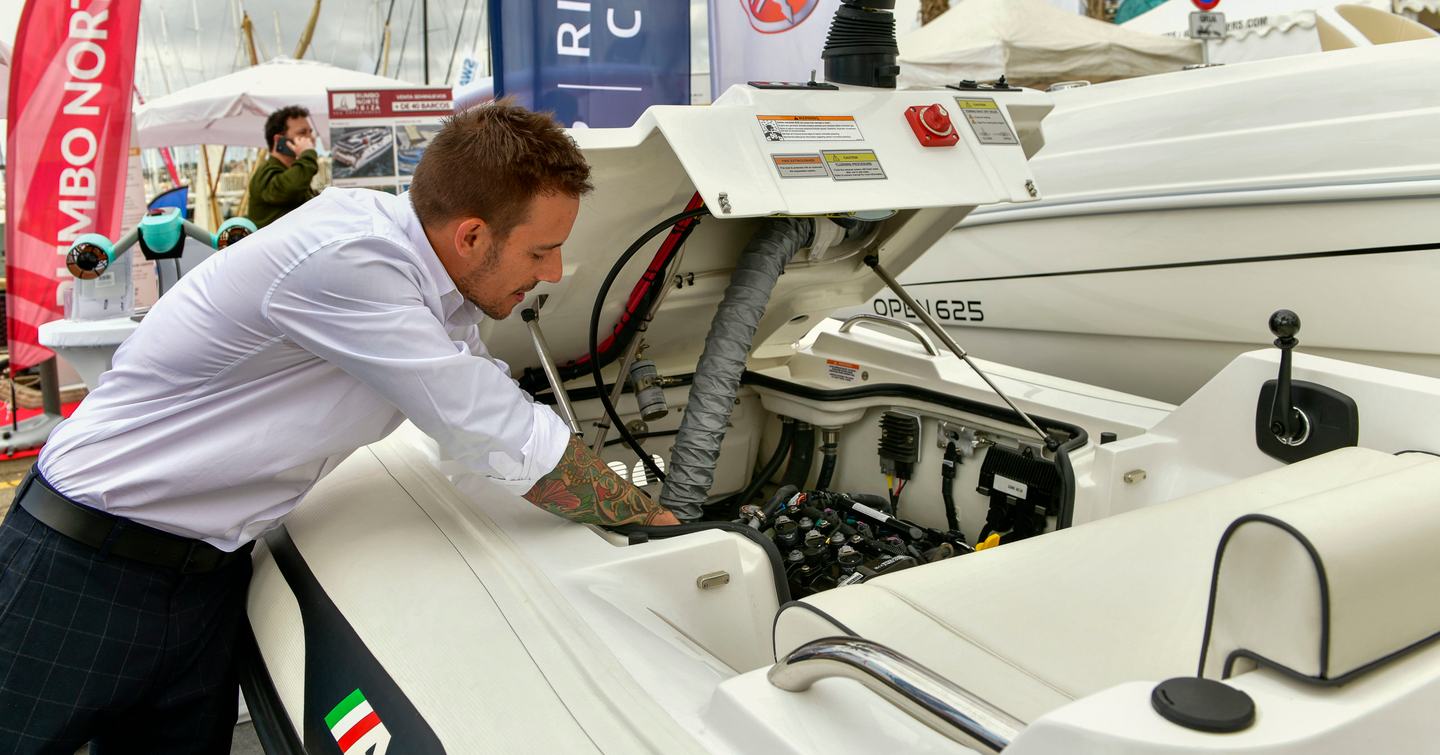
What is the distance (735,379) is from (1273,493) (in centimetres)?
95

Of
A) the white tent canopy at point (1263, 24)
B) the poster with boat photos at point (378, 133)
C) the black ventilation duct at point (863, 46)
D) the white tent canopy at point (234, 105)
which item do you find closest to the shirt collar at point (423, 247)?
the black ventilation duct at point (863, 46)

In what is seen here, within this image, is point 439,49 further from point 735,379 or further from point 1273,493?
point 1273,493

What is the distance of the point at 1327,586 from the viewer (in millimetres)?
759

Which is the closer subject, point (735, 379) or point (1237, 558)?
point (1237, 558)

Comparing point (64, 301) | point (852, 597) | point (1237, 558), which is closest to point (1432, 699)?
point (1237, 558)

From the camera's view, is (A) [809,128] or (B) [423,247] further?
(A) [809,128]

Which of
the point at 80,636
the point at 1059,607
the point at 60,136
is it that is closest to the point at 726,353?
the point at 1059,607

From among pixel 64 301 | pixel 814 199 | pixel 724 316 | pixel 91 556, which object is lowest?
pixel 64 301

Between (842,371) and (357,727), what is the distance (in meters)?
1.55

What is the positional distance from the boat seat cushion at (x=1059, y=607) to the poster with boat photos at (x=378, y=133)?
4144 millimetres

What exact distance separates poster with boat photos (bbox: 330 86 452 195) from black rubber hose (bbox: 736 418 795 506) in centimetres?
298

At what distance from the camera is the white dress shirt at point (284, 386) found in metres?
1.29

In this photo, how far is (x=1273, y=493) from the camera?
1.47 meters

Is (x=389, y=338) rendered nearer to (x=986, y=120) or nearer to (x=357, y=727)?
(x=357, y=727)
